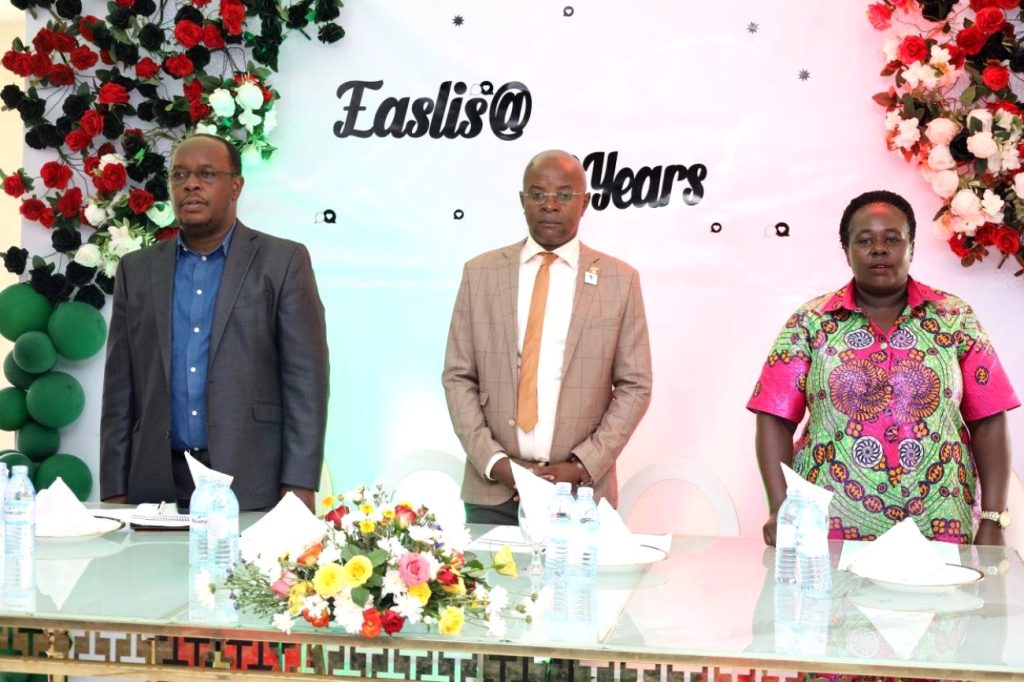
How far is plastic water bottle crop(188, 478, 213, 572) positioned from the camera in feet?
8.69

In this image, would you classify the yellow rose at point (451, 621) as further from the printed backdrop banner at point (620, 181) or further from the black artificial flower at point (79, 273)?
the black artificial flower at point (79, 273)

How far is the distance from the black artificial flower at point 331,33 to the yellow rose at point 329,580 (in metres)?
3.60

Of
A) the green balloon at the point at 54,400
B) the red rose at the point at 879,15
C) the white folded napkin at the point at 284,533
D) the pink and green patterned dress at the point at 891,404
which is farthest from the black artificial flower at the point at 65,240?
the red rose at the point at 879,15

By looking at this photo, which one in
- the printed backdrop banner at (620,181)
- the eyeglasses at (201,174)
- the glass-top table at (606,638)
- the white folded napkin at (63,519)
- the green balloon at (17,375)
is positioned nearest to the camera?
the glass-top table at (606,638)

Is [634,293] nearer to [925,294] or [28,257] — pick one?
[925,294]

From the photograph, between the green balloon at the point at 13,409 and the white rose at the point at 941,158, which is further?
the green balloon at the point at 13,409

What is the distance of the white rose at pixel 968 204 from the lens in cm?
467

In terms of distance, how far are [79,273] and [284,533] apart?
317 cm

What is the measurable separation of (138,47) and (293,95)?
0.72m

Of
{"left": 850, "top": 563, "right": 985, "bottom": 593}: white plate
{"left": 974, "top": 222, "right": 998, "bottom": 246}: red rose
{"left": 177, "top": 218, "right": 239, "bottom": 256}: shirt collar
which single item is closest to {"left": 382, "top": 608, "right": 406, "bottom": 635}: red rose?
{"left": 850, "top": 563, "right": 985, "bottom": 593}: white plate

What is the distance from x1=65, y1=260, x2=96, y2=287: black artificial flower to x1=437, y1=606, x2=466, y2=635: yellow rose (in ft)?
12.3

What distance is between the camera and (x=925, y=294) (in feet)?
11.9

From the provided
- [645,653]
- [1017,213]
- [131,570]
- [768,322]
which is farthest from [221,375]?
[1017,213]

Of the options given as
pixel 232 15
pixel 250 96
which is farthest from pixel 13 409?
pixel 232 15
